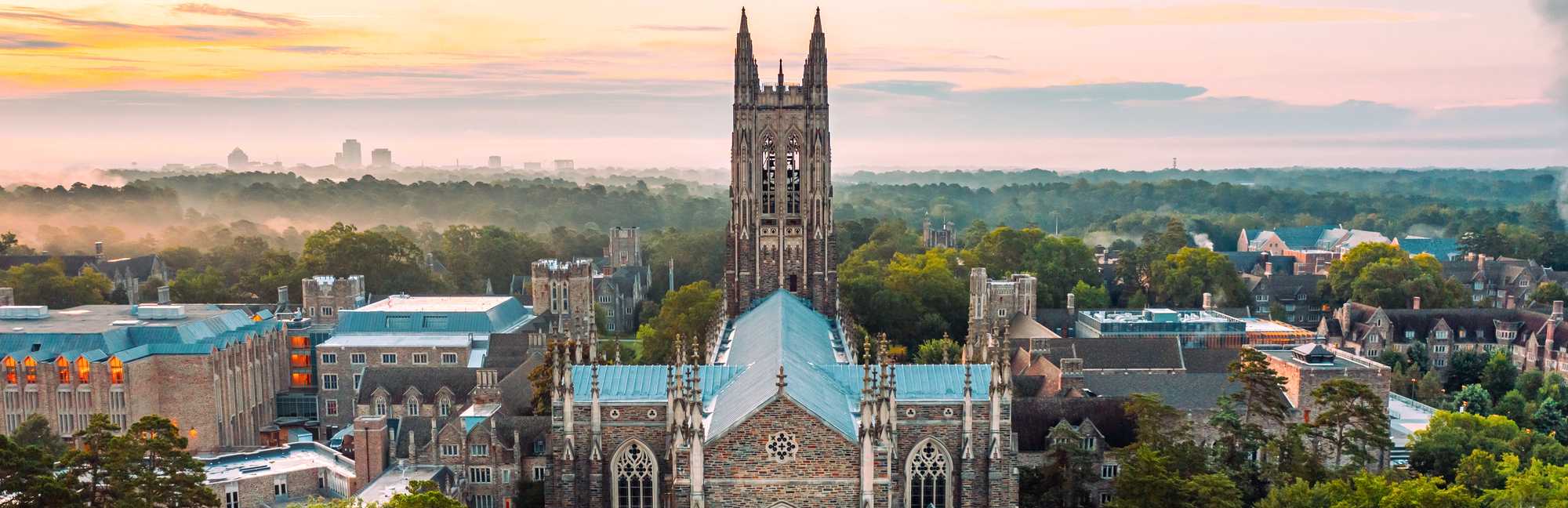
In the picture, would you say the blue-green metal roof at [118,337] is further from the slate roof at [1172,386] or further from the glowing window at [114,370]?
the slate roof at [1172,386]

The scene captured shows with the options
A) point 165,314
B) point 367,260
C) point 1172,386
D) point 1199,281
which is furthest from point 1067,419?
point 367,260

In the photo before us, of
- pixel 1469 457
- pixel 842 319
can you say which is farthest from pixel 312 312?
pixel 1469 457

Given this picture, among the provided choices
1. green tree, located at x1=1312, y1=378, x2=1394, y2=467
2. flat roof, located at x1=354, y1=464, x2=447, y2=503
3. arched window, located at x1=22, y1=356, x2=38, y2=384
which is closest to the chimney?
flat roof, located at x1=354, y1=464, x2=447, y2=503

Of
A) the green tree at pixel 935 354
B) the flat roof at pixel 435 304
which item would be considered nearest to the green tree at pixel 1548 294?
the green tree at pixel 935 354

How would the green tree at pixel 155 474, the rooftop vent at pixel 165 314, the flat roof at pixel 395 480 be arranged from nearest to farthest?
the green tree at pixel 155 474 → the flat roof at pixel 395 480 → the rooftop vent at pixel 165 314

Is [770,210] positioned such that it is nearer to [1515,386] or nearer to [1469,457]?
[1469,457]

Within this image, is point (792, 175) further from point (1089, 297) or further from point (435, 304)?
point (1089, 297)

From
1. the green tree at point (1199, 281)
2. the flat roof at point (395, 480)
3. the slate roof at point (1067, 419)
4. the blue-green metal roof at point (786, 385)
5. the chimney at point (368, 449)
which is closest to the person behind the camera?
the blue-green metal roof at point (786, 385)
